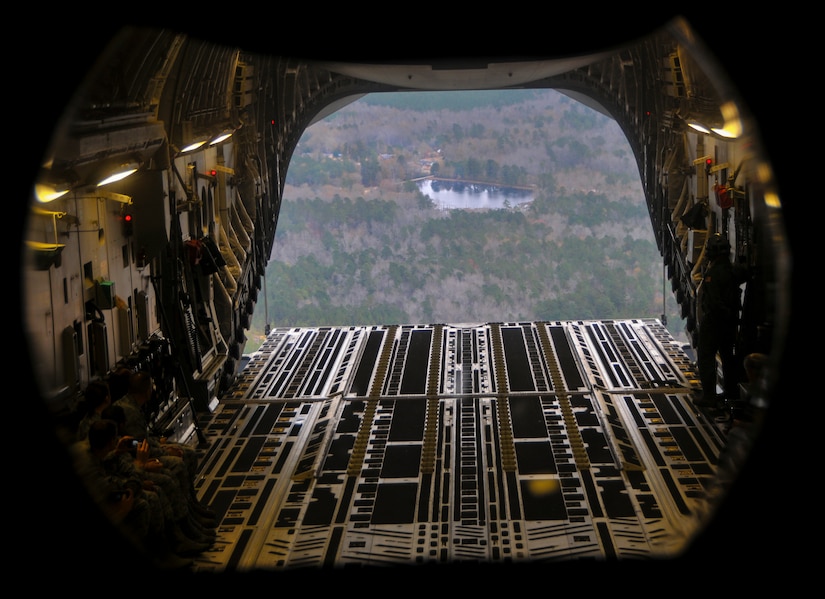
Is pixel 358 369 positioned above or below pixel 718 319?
below

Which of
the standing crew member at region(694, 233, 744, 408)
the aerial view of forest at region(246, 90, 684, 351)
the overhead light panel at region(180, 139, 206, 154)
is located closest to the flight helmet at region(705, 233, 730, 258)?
the standing crew member at region(694, 233, 744, 408)

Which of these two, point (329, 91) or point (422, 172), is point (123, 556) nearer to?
point (329, 91)

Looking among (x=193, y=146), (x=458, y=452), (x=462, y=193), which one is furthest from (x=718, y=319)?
(x=462, y=193)

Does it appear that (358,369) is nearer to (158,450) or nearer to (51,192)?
(158,450)

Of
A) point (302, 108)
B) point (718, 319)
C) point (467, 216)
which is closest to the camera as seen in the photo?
point (718, 319)

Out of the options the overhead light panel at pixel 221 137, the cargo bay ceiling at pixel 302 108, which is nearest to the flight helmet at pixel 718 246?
the cargo bay ceiling at pixel 302 108

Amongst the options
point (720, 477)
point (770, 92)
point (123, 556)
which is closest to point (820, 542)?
point (720, 477)
